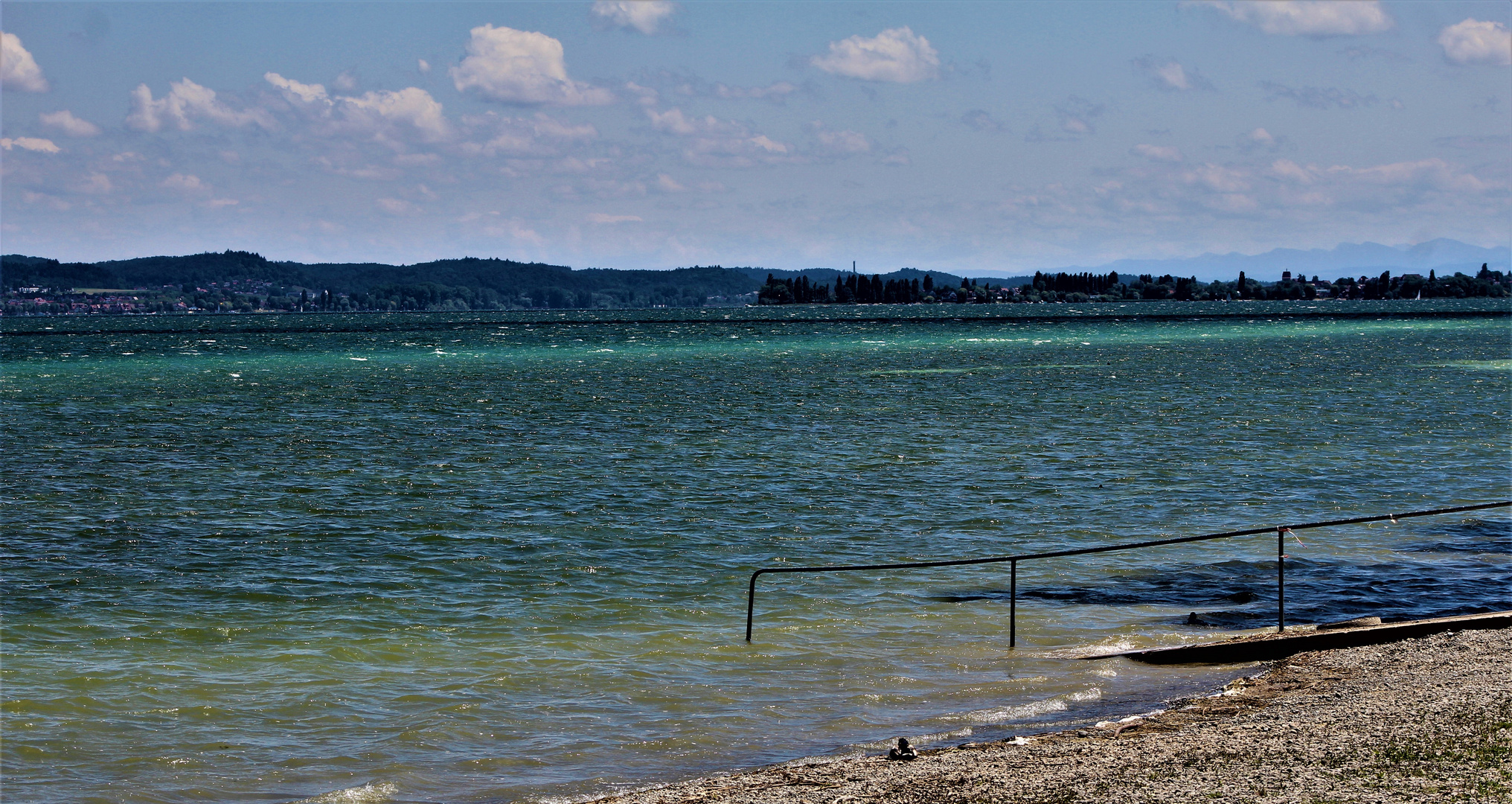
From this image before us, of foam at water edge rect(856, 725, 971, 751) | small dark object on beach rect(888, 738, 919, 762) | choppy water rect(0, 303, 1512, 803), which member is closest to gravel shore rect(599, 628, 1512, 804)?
small dark object on beach rect(888, 738, 919, 762)

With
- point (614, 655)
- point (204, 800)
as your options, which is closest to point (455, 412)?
point (614, 655)

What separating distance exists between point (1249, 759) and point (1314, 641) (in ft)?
20.2

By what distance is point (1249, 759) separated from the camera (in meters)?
12.0

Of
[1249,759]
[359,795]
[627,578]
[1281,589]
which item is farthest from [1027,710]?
[627,578]

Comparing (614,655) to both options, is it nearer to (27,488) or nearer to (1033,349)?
(27,488)

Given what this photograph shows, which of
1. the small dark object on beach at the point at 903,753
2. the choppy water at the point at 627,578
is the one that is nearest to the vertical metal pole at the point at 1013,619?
the choppy water at the point at 627,578

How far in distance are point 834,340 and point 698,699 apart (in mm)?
175435

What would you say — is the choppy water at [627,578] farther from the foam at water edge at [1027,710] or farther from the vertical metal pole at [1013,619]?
the vertical metal pole at [1013,619]

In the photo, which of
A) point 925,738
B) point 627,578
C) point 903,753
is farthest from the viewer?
point 627,578

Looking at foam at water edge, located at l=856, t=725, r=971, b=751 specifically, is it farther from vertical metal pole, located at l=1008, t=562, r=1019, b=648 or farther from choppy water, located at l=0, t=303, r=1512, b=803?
vertical metal pole, located at l=1008, t=562, r=1019, b=648

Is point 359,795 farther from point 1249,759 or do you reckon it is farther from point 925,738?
point 1249,759

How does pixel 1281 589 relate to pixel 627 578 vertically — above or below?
above

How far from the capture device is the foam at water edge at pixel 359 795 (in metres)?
13.4

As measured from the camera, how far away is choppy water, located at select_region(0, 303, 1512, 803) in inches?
612
